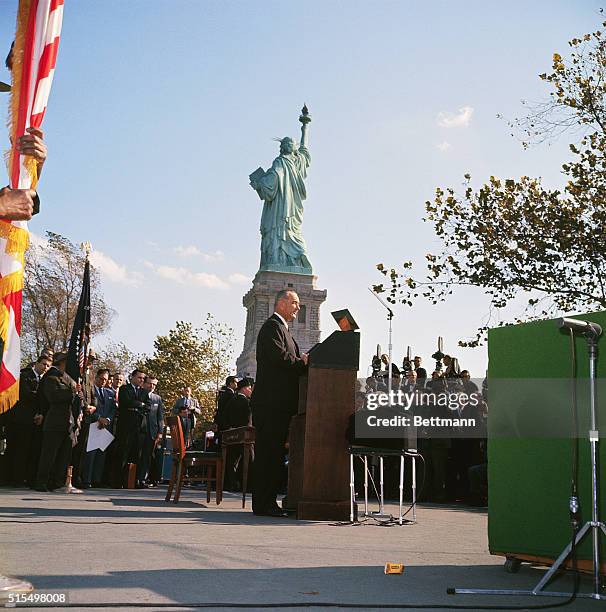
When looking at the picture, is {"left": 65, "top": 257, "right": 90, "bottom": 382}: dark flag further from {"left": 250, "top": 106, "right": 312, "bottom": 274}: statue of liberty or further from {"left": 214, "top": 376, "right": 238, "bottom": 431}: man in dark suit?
{"left": 250, "top": 106, "right": 312, "bottom": 274}: statue of liberty

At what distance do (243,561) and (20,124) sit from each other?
2.64 m

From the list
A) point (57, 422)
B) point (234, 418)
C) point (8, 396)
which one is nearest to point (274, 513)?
point (8, 396)

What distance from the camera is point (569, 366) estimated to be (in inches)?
172

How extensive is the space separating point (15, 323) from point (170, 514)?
485 centimetres

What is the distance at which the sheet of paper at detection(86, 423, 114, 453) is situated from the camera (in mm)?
14180

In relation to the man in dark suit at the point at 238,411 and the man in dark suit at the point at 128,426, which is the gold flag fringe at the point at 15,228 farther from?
the man in dark suit at the point at 238,411

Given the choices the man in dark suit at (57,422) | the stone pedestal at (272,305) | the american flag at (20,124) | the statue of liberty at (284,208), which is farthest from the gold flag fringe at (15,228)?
the statue of liberty at (284,208)

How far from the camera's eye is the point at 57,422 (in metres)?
12.2

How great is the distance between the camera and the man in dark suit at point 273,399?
8.30 meters

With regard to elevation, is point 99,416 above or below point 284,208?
below

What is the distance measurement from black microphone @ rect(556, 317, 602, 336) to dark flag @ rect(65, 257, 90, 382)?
34.5 ft

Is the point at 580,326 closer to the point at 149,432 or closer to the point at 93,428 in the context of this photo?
the point at 93,428

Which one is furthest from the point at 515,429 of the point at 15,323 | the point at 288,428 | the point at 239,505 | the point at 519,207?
the point at 519,207

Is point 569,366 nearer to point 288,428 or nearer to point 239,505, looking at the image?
point 288,428
